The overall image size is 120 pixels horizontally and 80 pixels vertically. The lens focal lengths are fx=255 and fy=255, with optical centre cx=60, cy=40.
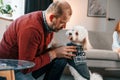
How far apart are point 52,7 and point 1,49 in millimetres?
443

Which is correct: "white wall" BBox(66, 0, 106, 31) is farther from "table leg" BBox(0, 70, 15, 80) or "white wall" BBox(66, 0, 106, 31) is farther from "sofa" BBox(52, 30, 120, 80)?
"table leg" BBox(0, 70, 15, 80)

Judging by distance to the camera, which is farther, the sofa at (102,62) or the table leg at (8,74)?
the sofa at (102,62)

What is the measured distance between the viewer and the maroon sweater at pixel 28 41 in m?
1.54

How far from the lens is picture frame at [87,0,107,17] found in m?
5.20

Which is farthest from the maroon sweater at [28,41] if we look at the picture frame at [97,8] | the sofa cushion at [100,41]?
the picture frame at [97,8]

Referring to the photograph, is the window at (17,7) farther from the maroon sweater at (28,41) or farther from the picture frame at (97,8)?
the maroon sweater at (28,41)

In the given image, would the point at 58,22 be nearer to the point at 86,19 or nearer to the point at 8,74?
the point at 8,74

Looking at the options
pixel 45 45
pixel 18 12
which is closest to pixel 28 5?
pixel 18 12

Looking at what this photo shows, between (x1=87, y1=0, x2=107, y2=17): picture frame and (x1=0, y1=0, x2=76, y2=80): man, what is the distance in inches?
140

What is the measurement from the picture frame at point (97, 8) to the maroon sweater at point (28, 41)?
140 inches

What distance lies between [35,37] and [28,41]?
2.2 inches

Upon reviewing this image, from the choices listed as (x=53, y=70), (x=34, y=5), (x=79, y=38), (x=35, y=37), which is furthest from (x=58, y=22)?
(x=34, y=5)

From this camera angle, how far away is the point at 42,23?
5.39 ft

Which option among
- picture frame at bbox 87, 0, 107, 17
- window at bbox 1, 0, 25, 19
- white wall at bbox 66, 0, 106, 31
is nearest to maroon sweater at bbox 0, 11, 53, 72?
window at bbox 1, 0, 25, 19
